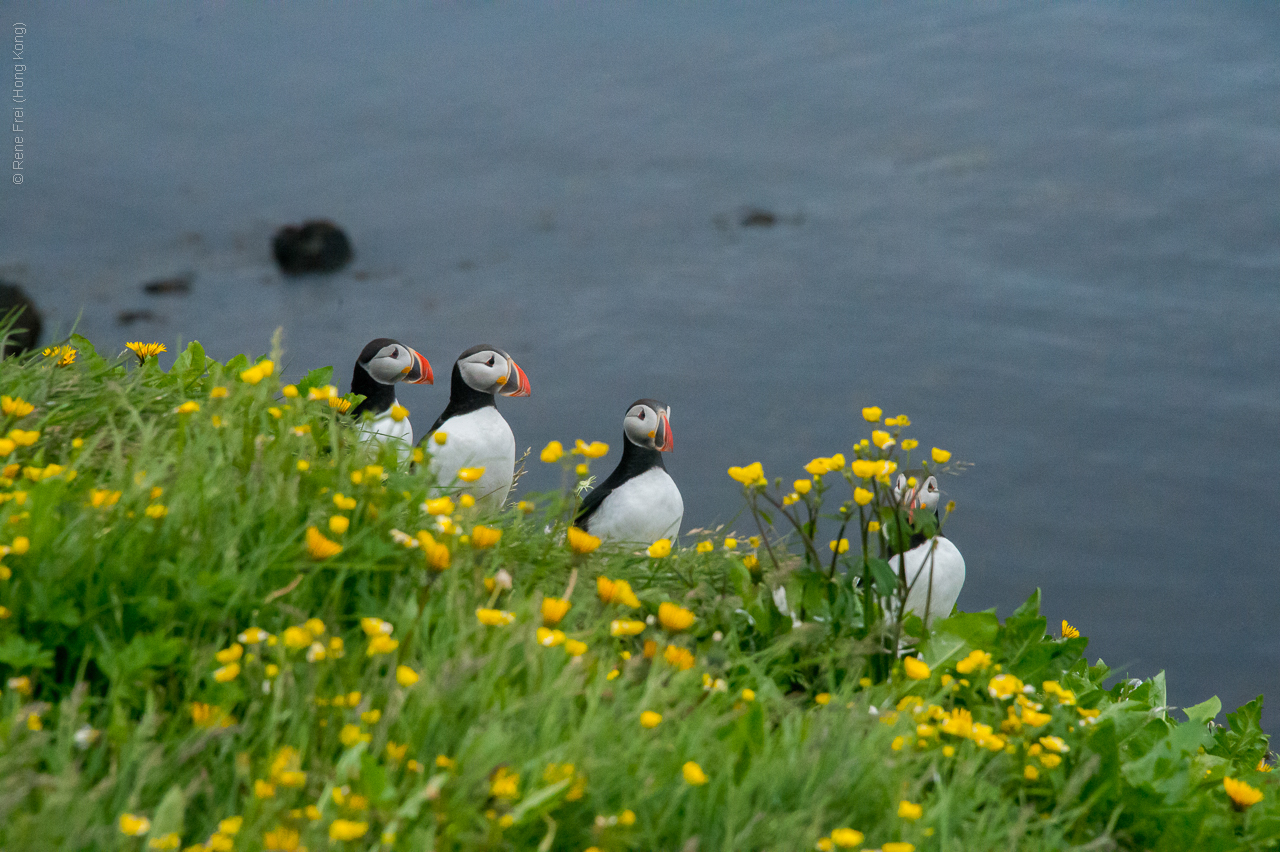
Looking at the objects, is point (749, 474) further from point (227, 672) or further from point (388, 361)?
point (388, 361)

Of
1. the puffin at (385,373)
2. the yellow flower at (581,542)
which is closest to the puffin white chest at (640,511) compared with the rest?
the puffin at (385,373)

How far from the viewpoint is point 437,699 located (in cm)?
225

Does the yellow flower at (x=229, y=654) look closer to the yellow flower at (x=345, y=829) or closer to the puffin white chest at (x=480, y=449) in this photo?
the yellow flower at (x=345, y=829)

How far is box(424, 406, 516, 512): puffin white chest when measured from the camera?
4703mm

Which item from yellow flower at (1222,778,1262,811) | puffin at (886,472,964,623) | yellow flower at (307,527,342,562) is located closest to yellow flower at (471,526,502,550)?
yellow flower at (307,527,342,562)

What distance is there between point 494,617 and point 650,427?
2.36m

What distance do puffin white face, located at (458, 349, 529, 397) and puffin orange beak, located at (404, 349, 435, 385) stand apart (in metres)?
0.28

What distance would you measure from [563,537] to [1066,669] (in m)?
2.03

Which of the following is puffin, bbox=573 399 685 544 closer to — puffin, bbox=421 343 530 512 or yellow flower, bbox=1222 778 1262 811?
puffin, bbox=421 343 530 512

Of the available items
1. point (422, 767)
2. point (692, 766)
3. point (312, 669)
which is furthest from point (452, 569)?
point (692, 766)

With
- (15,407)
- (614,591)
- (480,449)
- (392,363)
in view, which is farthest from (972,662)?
(392,363)

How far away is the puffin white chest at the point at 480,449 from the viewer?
15.4 ft

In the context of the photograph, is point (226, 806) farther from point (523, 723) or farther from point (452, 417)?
point (452, 417)

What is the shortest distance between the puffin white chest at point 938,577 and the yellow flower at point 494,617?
1899mm
